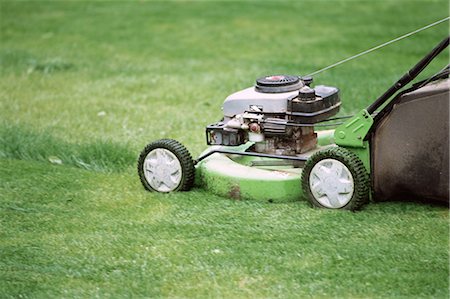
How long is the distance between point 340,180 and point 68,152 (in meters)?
1.84

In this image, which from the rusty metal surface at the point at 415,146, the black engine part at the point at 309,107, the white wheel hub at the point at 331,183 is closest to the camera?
the rusty metal surface at the point at 415,146

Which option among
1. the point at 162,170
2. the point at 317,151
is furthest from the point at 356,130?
the point at 162,170

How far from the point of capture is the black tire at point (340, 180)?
381cm

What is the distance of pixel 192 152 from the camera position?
5.09 m

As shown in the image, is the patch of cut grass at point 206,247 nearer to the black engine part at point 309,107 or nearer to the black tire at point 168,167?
the black tire at point 168,167

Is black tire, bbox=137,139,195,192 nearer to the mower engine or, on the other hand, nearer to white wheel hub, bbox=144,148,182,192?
white wheel hub, bbox=144,148,182,192

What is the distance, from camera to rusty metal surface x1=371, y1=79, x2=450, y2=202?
3715 mm

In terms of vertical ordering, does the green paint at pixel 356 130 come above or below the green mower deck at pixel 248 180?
above

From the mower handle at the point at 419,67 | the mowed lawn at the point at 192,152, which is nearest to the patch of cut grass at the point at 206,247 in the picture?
the mowed lawn at the point at 192,152

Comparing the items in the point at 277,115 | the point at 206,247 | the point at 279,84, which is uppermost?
the point at 279,84

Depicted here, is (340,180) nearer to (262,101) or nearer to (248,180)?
(248,180)

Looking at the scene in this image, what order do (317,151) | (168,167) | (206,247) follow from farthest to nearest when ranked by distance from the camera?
(168,167)
(317,151)
(206,247)

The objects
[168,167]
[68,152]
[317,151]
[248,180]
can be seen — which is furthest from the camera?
[68,152]

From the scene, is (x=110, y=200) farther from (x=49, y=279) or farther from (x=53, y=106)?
(x=53, y=106)
